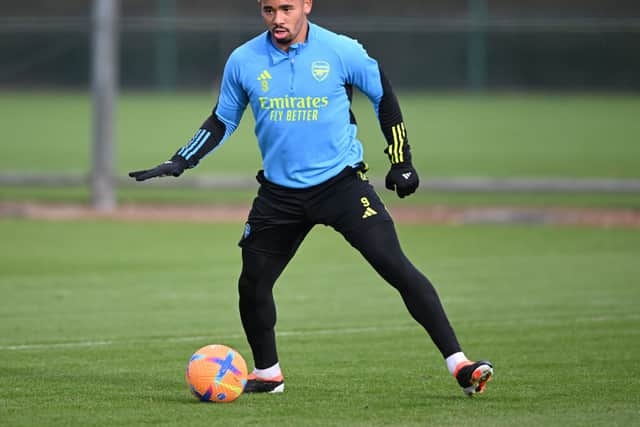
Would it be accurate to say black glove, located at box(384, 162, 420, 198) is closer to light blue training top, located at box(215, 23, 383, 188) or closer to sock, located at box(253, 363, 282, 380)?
light blue training top, located at box(215, 23, 383, 188)

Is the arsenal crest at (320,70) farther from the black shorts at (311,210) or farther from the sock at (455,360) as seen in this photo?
the sock at (455,360)

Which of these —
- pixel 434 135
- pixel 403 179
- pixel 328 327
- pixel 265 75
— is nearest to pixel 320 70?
pixel 265 75

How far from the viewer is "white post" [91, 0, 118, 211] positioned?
18109mm

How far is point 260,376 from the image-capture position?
7.27m

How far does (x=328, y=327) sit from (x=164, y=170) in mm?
3213

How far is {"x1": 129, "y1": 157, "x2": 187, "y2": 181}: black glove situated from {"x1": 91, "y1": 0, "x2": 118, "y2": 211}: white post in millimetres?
11248

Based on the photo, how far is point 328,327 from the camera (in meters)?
9.76

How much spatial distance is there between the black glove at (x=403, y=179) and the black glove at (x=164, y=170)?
112 cm

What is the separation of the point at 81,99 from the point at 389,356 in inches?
1133

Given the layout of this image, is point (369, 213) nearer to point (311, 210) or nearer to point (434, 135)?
point (311, 210)

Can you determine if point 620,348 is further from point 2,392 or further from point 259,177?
point 2,392

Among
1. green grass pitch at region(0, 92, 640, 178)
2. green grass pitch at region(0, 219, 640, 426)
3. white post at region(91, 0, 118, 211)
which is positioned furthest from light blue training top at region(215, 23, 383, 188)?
green grass pitch at region(0, 92, 640, 178)

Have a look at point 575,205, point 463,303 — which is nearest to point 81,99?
point 575,205

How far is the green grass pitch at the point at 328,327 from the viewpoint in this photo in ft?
22.1
